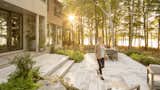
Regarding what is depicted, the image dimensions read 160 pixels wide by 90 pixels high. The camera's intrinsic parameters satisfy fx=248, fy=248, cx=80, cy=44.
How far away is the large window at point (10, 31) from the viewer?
13.3m

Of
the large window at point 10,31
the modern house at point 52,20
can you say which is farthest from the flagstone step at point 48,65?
the modern house at point 52,20

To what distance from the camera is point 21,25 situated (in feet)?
55.3

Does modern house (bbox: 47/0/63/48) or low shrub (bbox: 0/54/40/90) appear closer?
low shrub (bbox: 0/54/40/90)

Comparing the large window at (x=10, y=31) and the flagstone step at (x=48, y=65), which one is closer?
the flagstone step at (x=48, y=65)

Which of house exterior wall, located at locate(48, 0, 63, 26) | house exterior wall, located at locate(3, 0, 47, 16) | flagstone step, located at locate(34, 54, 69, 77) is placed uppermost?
house exterior wall, located at locate(48, 0, 63, 26)

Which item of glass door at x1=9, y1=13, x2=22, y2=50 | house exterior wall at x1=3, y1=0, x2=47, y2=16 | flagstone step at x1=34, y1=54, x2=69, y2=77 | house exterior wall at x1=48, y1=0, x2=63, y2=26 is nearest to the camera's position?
flagstone step at x1=34, y1=54, x2=69, y2=77

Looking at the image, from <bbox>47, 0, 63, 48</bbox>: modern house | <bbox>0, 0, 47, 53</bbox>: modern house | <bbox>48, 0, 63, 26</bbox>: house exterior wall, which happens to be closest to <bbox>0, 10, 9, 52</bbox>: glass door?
<bbox>0, 0, 47, 53</bbox>: modern house

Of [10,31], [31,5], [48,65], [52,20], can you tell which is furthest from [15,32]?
[52,20]

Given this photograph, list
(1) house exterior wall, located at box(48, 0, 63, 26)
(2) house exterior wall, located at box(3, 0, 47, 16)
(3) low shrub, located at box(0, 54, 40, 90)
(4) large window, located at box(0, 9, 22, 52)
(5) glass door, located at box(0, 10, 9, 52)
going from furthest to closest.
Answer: (1) house exterior wall, located at box(48, 0, 63, 26), (4) large window, located at box(0, 9, 22, 52), (5) glass door, located at box(0, 10, 9, 52), (2) house exterior wall, located at box(3, 0, 47, 16), (3) low shrub, located at box(0, 54, 40, 90)

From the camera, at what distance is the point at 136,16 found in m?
35.9

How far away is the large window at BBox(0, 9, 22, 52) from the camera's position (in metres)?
13.3

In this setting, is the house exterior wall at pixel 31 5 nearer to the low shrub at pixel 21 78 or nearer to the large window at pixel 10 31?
the large window at pixel 10 31

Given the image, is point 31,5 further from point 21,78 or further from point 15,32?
point 21,78

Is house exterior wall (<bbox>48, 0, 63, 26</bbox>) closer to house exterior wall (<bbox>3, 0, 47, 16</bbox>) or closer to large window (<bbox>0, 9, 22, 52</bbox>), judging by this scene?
house exterior wall (<bbox>3, 0, 47, 16</bbox>)
